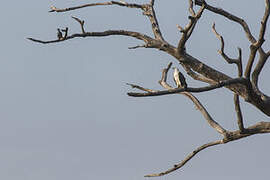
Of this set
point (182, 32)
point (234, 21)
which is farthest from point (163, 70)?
point (182, 32)

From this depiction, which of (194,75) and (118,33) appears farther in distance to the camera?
(118,33)

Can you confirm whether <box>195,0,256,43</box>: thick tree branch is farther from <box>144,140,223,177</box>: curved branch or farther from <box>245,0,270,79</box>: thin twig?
<box>144,140,223,177</box>: curved branch

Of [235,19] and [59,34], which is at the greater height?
[235,19]

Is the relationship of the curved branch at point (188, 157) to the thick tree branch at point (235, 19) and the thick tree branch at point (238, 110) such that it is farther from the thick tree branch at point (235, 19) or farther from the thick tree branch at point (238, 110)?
the thick tree branch at point (235, 19)

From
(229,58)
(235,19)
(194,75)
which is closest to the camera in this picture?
(229,58)

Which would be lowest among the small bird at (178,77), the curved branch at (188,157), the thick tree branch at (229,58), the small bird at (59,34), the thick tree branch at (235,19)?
the curved branch at (188,157)

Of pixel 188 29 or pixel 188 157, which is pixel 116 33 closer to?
pixel 188 29

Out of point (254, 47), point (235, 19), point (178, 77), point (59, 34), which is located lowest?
point (178, 77)

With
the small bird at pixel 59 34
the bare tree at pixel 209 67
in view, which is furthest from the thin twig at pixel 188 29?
the small bird at pixel 59 34

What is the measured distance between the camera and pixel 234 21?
432 inches

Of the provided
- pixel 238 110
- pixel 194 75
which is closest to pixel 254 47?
pixel 238 110

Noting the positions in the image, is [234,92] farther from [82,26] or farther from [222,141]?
[82,26]

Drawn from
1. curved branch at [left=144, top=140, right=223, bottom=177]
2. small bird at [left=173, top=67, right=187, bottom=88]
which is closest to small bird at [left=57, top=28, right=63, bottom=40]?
small bird at [left=173, top=67, right=187, bottom=88]

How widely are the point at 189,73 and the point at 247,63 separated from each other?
1.73m
